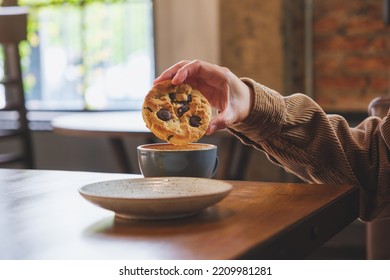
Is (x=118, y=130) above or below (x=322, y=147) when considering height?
below

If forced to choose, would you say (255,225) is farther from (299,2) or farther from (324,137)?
(299,2)

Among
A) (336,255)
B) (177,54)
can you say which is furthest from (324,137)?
(177,54)

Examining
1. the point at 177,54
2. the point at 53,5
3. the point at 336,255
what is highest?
the point at 53,5

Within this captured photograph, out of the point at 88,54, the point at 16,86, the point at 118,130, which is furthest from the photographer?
the point at 88,54

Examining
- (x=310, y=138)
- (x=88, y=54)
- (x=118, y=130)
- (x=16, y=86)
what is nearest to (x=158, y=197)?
(x=310, y=138)

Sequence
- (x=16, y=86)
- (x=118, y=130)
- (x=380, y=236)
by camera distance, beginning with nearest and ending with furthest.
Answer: (x=380, y=236) < (x=118, y=130) < (x=16, y=86)

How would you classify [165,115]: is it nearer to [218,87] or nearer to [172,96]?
[172,96]

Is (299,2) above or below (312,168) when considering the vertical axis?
above
